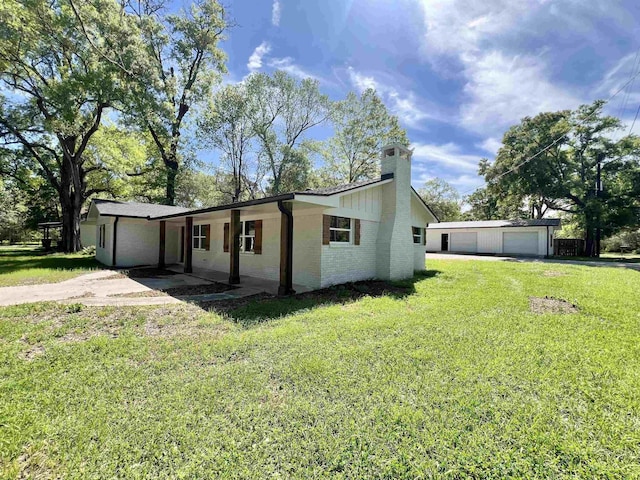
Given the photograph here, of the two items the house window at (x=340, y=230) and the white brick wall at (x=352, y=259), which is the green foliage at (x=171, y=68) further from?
the white brick wall at (x=352, y=259)

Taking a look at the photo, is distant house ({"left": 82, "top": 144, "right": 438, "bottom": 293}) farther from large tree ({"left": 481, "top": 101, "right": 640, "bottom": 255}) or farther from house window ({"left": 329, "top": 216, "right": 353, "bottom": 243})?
large tree ({"left": 481, "top": 101, "right": 640, "bottom": 255})

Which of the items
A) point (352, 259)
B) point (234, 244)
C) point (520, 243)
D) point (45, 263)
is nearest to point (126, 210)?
point (45, 263)

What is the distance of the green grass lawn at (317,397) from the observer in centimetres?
217

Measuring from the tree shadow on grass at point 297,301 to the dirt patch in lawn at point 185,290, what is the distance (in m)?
1.53

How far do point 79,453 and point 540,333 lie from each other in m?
6.49

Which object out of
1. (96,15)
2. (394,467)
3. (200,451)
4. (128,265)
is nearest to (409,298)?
(394,467)

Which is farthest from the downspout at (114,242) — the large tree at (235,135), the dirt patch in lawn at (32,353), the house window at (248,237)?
the large tree at (235,135)

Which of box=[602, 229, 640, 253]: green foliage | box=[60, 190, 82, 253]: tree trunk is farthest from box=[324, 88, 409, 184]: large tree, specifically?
box=[602, 229, 640, 253]: green foliage

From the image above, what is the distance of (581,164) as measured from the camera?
23.8 metres

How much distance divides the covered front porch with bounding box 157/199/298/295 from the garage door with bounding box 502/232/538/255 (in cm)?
2187

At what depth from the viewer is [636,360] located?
156 inches

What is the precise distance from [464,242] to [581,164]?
448 inches

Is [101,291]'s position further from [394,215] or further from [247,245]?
[394,215]

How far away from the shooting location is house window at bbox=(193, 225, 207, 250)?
14.1 metres
